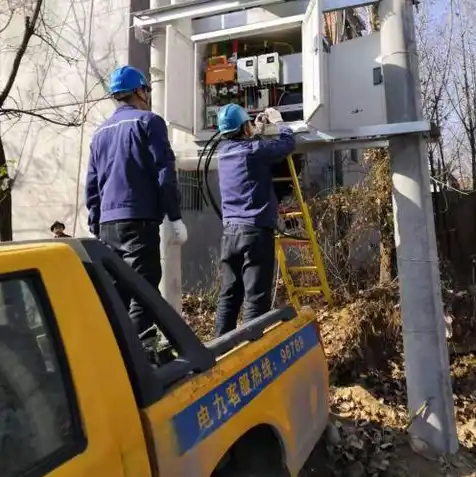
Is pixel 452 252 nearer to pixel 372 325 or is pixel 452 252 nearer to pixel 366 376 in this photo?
pixel 372 325

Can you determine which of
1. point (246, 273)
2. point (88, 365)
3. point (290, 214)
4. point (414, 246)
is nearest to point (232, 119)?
point (246, 273)

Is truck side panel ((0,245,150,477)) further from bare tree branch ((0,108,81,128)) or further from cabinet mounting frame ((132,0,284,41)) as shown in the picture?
bare tree branch ((0,108,81,128))

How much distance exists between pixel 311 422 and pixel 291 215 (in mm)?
3577

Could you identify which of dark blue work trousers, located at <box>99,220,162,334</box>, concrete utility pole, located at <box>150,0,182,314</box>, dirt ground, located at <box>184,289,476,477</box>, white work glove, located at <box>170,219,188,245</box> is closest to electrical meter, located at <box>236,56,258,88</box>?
concrete utility pole, located at <box>150,0,182,314</box>

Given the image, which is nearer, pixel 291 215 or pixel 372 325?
pixel 291 215

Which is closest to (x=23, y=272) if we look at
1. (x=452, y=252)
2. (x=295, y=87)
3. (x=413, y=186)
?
(x=413, y=186)

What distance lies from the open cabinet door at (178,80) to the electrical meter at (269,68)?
Result: 64cm

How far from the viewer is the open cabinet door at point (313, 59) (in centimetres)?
439

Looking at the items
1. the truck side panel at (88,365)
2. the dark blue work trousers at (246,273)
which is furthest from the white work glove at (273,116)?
the truck side panel at (88,365)

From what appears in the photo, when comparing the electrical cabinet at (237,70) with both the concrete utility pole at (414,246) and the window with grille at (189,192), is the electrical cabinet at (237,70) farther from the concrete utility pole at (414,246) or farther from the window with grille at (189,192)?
the window with grille at (189,192)

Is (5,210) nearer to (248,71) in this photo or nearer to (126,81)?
(248,71)

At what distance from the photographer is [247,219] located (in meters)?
4.30

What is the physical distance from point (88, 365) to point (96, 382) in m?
0.05

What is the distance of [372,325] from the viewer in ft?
23.0
